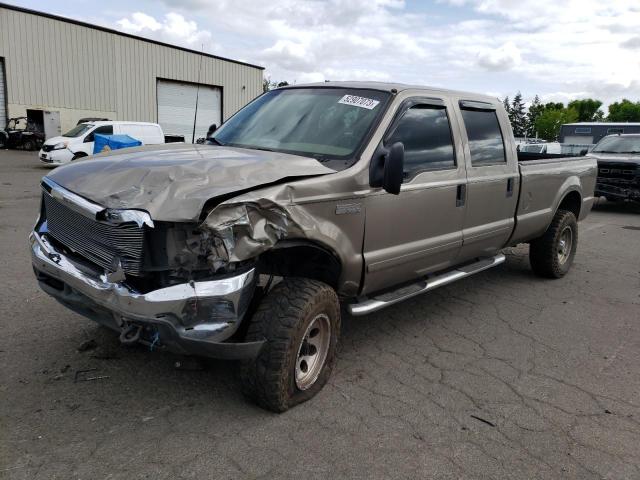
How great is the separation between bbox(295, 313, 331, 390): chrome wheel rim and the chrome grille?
1156mm

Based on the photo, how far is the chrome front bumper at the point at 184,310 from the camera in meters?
2.72

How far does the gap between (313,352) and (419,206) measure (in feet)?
4.45

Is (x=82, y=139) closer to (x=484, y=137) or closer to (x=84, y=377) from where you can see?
(x=484, y=137)

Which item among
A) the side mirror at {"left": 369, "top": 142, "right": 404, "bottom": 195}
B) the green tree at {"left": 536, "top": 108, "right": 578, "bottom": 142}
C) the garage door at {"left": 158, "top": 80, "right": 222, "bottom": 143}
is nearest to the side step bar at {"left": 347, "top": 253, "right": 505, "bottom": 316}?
the side mirror at {"left": 369, "top": 142, "right": 404, "bottom": 195}

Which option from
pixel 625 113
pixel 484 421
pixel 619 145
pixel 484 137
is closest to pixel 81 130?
Result: pixel 619 145

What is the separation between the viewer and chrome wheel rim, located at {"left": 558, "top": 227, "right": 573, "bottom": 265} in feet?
21.7

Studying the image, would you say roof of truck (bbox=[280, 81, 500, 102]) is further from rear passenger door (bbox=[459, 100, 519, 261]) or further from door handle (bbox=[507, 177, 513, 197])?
door handle (bbox=[507, 177, 513, 197])

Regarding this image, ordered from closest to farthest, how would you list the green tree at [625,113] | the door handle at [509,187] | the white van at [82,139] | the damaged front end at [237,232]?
1. the damaged front end at [237,232]
2. the door handle at [509,187]
3. the white van at [82,139]
4. the green tree at [625,113]

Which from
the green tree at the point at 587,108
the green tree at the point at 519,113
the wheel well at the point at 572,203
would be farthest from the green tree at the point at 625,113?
the wheel well at the point at 572,203

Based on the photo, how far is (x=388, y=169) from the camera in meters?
3.36

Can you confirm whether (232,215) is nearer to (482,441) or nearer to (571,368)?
(482,441)

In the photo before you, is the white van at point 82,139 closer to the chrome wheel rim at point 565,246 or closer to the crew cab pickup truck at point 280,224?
the chrome wheel rim at point 565,246

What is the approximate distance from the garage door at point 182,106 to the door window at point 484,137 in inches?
1113

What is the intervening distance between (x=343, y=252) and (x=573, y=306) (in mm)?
3275
